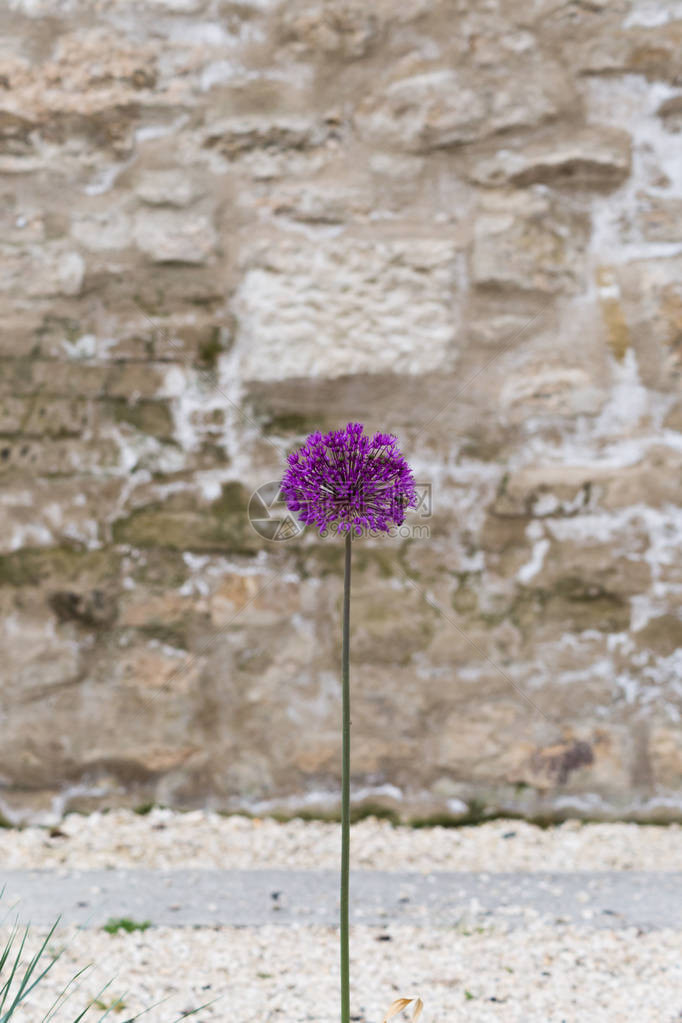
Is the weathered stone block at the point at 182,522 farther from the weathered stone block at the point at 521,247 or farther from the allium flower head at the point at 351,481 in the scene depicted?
the allium flower head at the point at 351,481

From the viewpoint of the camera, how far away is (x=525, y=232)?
2.07 m

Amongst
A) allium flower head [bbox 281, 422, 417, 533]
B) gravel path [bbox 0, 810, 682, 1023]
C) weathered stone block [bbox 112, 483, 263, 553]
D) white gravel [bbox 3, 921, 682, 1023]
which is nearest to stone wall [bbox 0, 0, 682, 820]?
weathered stone block [bbox 112, 483, 263, 553]

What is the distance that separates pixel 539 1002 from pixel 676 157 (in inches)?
76.2

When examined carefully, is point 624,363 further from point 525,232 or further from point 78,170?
point 78,170

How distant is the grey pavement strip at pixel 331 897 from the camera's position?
1658mm

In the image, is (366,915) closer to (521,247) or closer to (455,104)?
(521,247)

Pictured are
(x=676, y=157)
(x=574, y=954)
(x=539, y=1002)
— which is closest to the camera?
(x=539, y=1002)

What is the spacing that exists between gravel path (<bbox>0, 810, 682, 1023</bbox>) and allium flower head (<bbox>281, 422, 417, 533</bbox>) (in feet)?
2.75

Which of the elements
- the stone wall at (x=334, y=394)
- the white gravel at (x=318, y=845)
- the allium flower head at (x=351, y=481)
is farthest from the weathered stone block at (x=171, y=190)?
the white gravel at (x=318, y=845)

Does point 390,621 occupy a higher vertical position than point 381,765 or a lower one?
higher

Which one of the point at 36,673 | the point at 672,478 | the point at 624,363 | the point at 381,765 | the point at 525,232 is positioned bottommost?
the point at 381,765

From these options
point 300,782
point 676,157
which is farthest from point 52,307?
point 676,157
